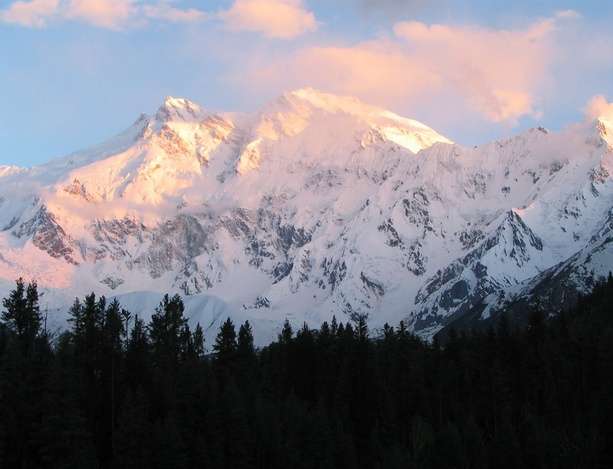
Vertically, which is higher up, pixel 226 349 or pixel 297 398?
pixel 226 349

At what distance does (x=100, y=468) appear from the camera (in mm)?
105500

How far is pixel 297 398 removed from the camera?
429 ft

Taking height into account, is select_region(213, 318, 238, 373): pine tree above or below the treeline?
above

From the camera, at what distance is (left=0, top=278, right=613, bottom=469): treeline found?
331 ft

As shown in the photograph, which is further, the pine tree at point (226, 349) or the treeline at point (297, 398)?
the pine tree at point (226, 349)

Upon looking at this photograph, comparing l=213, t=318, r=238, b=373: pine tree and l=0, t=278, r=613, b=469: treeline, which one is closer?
l=0, t=278, r=613, b=469: treeline

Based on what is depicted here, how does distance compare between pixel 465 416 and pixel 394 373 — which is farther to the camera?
pixel 394 373

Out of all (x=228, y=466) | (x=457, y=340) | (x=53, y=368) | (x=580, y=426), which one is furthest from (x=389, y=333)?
(x=53, y=368)

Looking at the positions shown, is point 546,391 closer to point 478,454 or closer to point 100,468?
point 478,454

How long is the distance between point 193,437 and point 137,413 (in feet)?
25.1

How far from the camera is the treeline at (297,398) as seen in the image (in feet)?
331

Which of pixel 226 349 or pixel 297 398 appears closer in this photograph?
pixel 297 398

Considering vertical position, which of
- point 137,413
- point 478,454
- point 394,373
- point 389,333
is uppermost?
point 389,333

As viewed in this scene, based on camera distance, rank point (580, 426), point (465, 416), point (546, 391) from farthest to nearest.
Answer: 1. point (546, 391)
2. point (465, 416)
3. point (580, 426)
